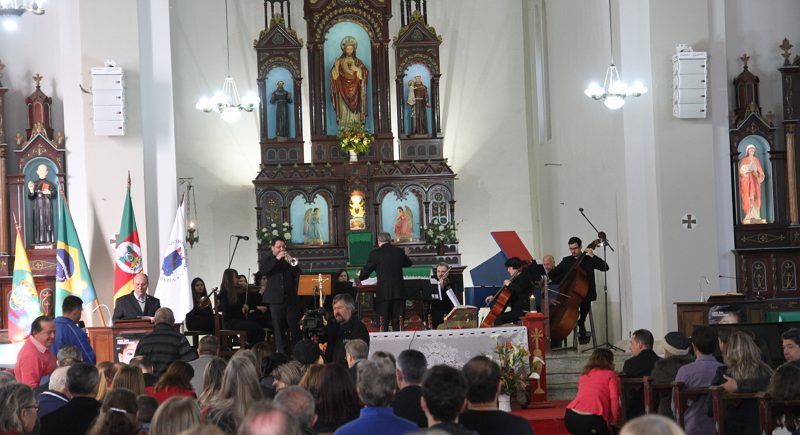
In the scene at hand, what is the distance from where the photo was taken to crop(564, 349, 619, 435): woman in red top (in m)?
8.65

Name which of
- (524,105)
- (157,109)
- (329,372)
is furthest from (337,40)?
(329,372)

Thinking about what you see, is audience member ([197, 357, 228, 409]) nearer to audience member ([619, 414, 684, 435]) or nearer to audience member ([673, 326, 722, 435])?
audience member ([673, 326, 722, 435])

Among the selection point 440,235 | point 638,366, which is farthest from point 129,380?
point 440,235

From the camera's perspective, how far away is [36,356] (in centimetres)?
948

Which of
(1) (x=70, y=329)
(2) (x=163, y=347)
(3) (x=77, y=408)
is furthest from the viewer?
(1) (x=70, y=329)

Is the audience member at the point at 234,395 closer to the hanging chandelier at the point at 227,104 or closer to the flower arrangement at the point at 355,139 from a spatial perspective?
the hanging chandelier at the point at 227,104

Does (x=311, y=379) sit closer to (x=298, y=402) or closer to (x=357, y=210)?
(x=298, y=402)

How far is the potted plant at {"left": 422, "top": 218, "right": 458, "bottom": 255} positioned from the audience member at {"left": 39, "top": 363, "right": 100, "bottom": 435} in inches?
532

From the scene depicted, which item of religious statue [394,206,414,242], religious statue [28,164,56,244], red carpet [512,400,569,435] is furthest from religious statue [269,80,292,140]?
red carpet [512,400,569,435]

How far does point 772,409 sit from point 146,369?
5.09 metres

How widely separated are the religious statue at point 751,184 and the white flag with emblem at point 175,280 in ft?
26.0

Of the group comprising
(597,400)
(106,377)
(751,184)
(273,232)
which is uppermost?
(751,184)

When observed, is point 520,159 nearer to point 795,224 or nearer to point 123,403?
point 795,224

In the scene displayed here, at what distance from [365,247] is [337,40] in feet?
14.0
